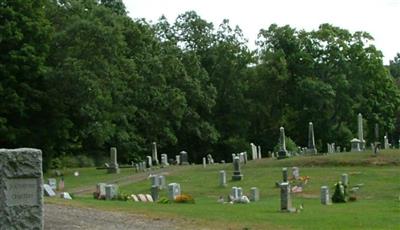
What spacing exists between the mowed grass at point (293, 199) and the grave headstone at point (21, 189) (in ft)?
13.4

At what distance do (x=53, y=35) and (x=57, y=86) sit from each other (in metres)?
3.15

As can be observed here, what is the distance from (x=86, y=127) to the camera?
44438 millimetres

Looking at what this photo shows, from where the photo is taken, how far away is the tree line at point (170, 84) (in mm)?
40156

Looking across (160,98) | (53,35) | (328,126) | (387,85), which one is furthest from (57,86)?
(387,85)

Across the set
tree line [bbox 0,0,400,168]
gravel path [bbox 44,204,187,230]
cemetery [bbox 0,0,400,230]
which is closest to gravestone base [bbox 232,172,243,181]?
cemetery [bbox 0,0,400,230]

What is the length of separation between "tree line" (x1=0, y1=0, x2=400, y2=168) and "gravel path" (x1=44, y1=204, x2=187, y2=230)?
72.2 feet

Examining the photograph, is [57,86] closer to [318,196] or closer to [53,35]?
[53,35]

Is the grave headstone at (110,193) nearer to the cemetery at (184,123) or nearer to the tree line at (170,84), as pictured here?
the cemetery at (184,123)

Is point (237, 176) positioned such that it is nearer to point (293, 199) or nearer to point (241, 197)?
point (293, 199)

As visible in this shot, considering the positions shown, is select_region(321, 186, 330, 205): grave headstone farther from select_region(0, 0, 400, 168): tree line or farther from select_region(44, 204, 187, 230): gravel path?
select_region(0, 0, 400, 168): tree line

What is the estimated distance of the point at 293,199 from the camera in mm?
24188

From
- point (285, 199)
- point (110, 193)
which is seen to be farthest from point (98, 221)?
point (110, 193)

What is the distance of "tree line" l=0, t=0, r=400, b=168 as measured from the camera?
40.2 meters

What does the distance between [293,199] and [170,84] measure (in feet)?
121
